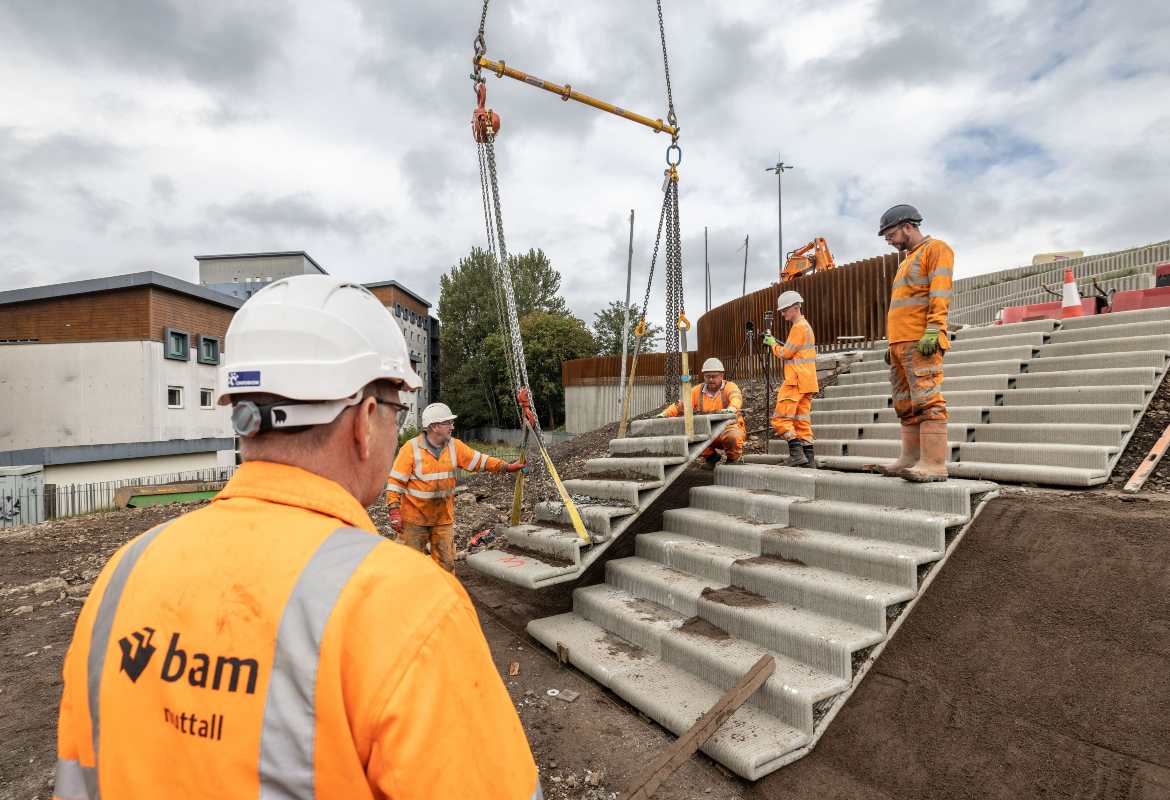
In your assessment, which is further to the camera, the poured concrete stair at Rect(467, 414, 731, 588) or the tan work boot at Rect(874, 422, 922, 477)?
the tan work boot at Rect(874, 422, 922, 477)

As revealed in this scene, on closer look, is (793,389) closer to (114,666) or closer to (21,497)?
(114,666)

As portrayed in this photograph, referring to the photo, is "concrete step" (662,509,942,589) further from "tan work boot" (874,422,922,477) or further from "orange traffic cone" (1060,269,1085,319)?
"orange traffic cone" (1060,269,1085,319)

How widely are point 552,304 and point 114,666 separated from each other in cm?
4916

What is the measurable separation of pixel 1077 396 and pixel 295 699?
6.89 meters

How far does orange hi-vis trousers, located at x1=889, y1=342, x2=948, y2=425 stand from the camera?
169 inches

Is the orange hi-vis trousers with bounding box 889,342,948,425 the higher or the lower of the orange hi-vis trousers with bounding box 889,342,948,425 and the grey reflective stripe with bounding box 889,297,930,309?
the lower

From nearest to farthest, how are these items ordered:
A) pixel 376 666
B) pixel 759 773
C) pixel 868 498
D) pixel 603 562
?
pixel 376 666
pixel 759 773
pixel 868 498
pixel 603 562

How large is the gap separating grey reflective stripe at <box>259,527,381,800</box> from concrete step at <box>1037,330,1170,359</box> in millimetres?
7608

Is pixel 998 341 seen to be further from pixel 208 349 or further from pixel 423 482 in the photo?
pixel 208 349

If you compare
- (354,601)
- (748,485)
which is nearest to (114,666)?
(354,601)

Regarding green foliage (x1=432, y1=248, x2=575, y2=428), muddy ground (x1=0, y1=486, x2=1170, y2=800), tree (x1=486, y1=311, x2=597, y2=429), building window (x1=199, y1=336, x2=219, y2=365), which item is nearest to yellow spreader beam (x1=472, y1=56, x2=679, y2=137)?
muddy ground (x1=0, y1=486, x2=1170, y2=800)

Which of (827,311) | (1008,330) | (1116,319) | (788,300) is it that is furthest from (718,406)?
(827,311)

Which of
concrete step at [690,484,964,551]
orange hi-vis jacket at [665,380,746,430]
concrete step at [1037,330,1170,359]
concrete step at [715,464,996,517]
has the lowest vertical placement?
concrete step at [690,484,964,551]

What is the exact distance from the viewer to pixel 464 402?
44656mm
